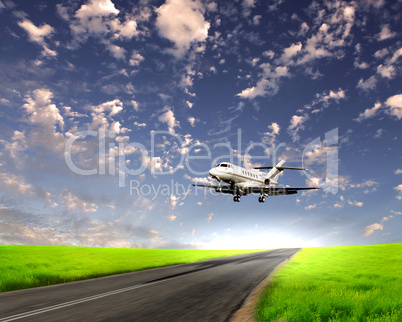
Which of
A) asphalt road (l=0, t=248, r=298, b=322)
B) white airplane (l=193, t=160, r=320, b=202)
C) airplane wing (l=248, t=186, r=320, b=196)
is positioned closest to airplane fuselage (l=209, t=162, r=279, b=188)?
white airplane (l=193, t=160, r=320, b=202)

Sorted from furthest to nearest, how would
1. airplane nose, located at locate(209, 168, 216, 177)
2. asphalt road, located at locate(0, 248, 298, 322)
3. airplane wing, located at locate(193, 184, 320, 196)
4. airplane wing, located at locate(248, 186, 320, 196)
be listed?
airplane wing, located at locate(248, 186, 320, 196) → airplane wing, located at locate(193, 184, 320, 196) → airplane nose, located at locate(209, 168, 216, 177) → asphalt road, located at locate(0, 248, 298, 322)

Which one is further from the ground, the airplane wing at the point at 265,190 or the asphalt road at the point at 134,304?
the airplane wing at the point at 265,190

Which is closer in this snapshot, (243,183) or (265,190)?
(243,183)

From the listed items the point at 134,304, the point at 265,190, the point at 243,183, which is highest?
the point at 243,183

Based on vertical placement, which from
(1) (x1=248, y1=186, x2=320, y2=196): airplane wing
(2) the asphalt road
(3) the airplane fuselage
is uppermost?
(3) the airplane fuselage

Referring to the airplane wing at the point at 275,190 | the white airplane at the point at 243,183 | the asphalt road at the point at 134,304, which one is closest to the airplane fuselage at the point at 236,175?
the white airplane at the point at 243,183

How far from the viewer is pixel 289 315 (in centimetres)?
735

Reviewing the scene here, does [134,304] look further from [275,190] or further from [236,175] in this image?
[275,190]

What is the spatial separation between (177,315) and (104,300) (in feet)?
11.6

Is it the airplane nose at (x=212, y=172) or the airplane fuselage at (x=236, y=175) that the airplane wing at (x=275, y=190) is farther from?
the airplane nose at (x=212, y=172)

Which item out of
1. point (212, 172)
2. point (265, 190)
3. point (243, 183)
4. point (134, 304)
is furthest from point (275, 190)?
point (134, 304)

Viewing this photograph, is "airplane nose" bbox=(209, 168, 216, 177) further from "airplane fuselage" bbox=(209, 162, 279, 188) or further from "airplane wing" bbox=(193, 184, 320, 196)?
"airplane wing" bbox=(193, 184, 320, 196)

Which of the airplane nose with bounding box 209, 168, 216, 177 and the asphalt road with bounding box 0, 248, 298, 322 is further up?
the airplane nose with bounding box 209, 168, 216, 177

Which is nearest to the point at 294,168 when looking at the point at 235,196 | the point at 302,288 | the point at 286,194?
the point at 286,194
